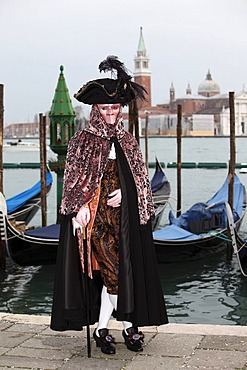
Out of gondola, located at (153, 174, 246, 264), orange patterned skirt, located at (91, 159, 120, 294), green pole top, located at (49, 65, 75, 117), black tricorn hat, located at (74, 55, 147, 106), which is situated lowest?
gondola, located at (153, 174, 246, 264)

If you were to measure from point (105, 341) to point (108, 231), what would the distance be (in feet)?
1.31

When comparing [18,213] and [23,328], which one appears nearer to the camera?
[23,328]

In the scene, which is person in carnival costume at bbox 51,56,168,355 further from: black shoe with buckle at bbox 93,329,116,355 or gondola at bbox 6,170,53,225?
gondola at bbox 6,170,53,225

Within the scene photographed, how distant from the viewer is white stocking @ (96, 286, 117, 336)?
2975mm

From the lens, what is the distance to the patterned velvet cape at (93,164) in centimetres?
288

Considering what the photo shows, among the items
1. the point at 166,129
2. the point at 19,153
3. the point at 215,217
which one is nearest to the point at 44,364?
the point at 215,217

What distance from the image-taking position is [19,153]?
57.4 m

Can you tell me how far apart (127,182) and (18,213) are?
7.68 meters

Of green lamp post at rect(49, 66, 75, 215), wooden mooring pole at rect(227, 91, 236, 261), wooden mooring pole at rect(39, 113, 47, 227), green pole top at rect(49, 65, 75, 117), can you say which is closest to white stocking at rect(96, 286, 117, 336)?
wooden mooring pole at rect(227, 91, 236, 261)

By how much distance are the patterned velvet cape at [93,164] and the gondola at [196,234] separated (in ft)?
15.4

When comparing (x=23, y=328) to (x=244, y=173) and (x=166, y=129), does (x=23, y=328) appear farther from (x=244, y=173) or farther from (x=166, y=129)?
(x=166, y=129)

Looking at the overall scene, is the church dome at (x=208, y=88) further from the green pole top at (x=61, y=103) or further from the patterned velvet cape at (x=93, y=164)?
the patterned velvet cape at (x=93, y=164)

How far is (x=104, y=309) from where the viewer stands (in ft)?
9.79

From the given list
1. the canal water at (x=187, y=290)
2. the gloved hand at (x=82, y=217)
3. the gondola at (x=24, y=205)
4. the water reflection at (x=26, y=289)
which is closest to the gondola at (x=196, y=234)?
the canal water at (x=187, y=290)
